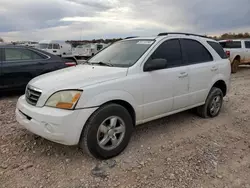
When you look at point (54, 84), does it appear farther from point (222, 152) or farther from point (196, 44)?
point (196, 44)

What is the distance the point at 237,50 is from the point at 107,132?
11.9 metres

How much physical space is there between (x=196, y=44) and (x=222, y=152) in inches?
84.3

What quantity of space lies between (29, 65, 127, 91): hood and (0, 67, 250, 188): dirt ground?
3.18 feet

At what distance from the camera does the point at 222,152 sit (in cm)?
365

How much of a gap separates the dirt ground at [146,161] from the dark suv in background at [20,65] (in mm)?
2008

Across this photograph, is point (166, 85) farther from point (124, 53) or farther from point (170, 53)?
point (124, 53)

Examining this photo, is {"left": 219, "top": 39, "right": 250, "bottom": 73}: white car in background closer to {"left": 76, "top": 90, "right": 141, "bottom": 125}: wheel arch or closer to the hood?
{"left": 76, "top": 90, "right": 141, "bottom": 125}: wheel arch

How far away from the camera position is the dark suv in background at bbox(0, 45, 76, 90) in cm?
630

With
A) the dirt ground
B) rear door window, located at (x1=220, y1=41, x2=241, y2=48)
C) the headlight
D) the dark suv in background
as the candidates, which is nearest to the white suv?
the headlight

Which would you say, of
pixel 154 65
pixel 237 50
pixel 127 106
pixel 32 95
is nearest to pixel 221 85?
pixel 154 65

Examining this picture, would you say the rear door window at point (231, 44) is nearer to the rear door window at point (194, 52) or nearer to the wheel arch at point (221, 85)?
the wheel arch at point (221, 85)

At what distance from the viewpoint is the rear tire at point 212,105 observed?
16.4 feet

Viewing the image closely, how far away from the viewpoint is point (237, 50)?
1308 cm

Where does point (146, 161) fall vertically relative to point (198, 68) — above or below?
below
